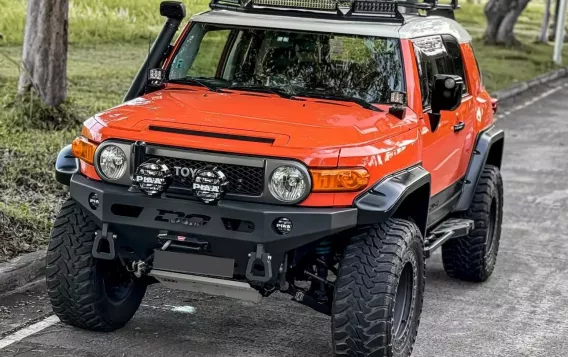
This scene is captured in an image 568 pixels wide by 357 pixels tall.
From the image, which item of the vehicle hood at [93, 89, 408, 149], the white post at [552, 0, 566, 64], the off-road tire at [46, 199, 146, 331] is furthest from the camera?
the white post at [552, 0, 566, 64]

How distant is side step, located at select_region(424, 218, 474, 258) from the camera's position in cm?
727

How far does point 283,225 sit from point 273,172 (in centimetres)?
26

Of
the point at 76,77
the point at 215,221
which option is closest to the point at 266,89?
the point at 215,221

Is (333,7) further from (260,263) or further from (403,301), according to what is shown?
(260,263)

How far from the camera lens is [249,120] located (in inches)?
241

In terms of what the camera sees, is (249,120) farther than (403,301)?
No

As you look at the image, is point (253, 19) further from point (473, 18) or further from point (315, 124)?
point (473, 18)

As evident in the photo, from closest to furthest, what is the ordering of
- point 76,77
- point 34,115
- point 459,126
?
point 459,126, point 34,115, point 76,77

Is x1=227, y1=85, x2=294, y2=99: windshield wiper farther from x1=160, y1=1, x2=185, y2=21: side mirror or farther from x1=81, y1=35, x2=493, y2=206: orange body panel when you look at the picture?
x1=160, y1=1, x2=185, y2=21: side mirror

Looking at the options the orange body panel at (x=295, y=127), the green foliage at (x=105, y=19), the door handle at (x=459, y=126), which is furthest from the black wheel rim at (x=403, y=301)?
the green foliage at (x=105, y=19)

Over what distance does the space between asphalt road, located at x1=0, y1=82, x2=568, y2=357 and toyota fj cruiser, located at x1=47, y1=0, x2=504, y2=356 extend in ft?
0.76

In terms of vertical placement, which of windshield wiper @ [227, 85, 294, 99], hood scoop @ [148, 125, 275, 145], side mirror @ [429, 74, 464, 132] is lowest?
hood scoop @ [148, 125, 275, 145]

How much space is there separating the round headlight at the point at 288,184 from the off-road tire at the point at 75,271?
1.08 m

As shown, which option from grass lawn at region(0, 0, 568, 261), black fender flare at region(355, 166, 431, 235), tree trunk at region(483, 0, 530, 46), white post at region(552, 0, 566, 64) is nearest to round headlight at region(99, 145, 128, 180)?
black fender flare at region(355, 166, 431, 235)
